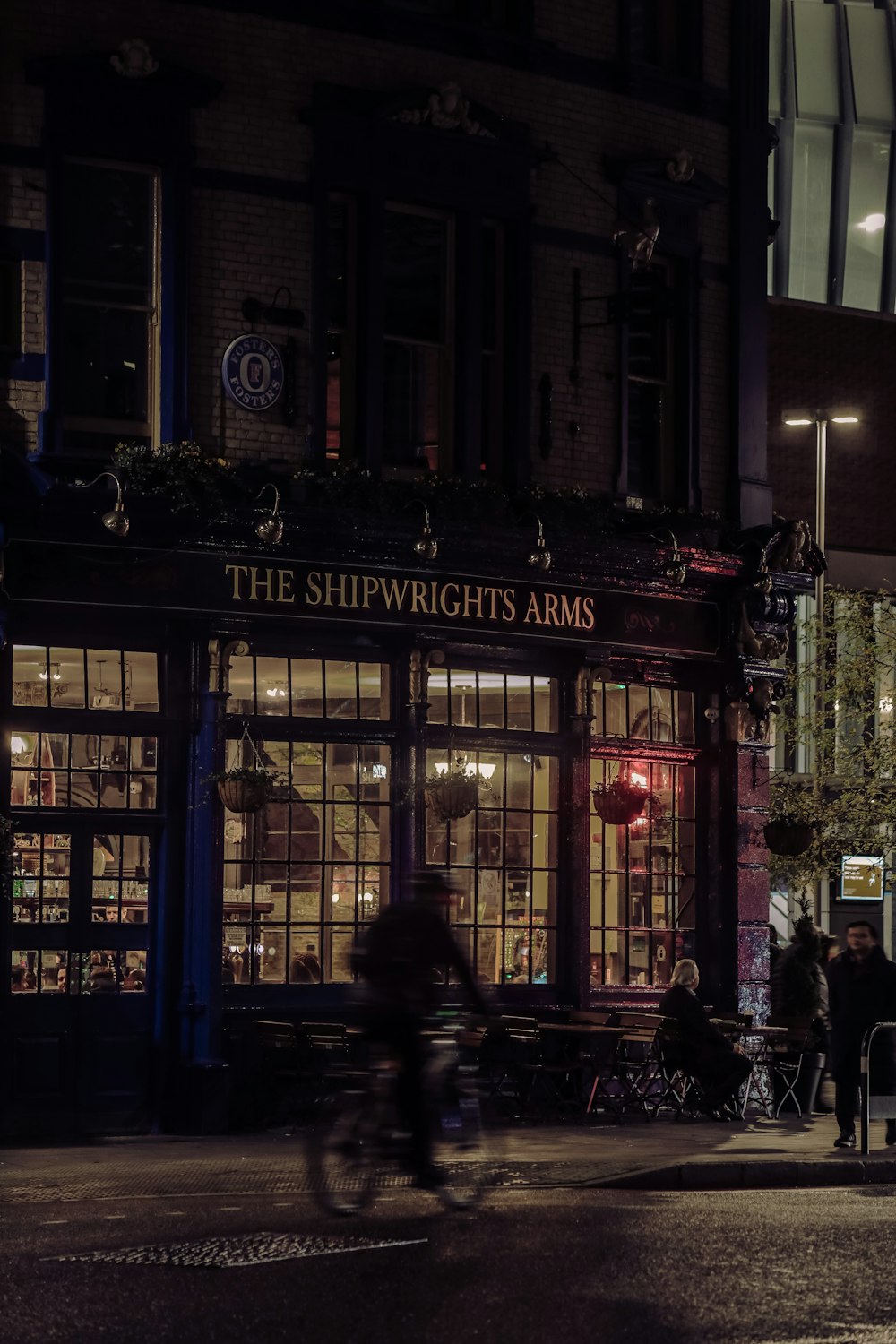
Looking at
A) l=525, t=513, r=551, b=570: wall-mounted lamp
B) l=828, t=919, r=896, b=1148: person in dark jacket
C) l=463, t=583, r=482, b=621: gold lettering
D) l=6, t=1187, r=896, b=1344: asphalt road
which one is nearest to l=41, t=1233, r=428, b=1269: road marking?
l=6, t=1187, r=896, b=1344: asphalt road

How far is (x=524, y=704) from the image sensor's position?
755 inches

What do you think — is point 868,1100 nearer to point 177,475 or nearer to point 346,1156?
point 346,1156

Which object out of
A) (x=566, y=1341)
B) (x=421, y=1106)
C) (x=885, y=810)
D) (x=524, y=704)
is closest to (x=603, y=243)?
(x=524, y=704)

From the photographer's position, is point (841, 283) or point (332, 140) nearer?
point (332, 140)

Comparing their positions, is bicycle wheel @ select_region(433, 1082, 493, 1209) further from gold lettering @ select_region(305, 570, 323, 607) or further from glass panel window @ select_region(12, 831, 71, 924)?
gold lettering @ select_region(305, 570, 323, 607)

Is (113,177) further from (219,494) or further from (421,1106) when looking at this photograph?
(421,1106)

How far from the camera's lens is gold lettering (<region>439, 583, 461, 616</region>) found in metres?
18.2

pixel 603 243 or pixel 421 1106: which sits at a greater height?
pixel 603 243

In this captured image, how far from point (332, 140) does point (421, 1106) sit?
956 centimetres

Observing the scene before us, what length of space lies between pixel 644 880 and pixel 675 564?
2924mm

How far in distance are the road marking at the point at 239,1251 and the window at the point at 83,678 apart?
7.60 metres

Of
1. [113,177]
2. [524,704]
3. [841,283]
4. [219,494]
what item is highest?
[841,283]

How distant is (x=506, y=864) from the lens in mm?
19016

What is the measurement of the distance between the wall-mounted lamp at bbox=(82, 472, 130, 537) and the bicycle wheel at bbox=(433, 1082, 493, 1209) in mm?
6283
